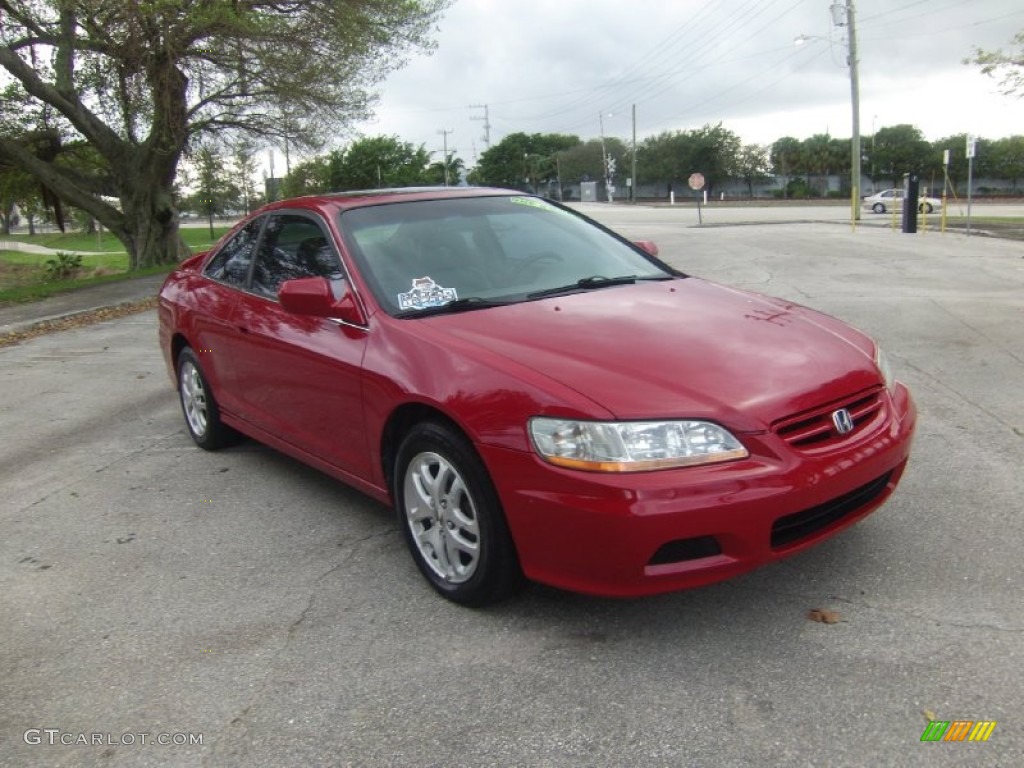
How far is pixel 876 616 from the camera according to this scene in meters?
3.02

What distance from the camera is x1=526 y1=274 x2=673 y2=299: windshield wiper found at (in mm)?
3815

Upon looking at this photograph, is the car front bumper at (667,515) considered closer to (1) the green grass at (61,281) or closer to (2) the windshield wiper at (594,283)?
(2) the windshield wiper at (594,283)

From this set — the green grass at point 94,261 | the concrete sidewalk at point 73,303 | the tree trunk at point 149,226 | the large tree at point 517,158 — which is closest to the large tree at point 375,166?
the green grass at point 94,261

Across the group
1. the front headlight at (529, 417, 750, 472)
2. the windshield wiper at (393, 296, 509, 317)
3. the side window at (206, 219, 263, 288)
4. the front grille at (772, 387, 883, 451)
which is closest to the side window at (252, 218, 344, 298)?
the side window at (206, 219, 263, 288)

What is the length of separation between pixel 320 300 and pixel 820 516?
7.30 feet

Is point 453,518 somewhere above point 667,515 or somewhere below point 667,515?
below

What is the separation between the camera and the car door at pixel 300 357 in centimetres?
371

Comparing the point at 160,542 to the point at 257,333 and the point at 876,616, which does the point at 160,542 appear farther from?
the point at 876,616

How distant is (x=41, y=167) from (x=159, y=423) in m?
18.8

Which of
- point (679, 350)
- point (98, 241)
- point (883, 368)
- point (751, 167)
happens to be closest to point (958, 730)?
point (679, 350)

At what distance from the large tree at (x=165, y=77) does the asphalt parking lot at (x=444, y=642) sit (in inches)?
567

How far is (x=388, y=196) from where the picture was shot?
176 inches

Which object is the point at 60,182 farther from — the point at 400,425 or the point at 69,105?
the point at 400,425

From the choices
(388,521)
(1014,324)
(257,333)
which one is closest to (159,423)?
(257,333)
